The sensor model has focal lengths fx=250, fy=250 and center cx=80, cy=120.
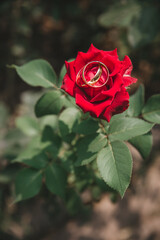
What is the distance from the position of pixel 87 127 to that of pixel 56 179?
347 millimetres

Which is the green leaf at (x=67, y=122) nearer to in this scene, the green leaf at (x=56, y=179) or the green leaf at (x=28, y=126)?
the green leaf at (x=56, y=179)

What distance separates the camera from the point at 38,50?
2832 mm

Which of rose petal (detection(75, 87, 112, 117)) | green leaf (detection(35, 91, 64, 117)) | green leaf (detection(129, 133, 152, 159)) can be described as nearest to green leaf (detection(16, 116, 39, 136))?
green leaf (detection(35, 91, 64, 117))

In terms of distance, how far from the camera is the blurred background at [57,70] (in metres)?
1.83

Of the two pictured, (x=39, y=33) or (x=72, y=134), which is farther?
(x=39, y=33)

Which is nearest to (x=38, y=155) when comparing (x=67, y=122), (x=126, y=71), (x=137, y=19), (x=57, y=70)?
(x=67, y=122)

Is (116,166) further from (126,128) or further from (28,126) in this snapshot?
(28,126)

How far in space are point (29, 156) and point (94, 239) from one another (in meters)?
1.30

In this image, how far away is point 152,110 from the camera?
3.50 ft

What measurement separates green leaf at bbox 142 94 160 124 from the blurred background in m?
0.70

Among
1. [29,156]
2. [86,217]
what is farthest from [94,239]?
[29,156]

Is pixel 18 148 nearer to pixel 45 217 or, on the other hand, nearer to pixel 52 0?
pixel 45 217

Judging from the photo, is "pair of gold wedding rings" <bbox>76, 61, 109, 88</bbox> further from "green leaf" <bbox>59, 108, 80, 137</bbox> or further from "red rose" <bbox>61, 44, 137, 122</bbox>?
"green leaf" <bbox>59, 108, 80, 137</bbox>

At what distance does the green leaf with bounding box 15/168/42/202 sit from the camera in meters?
1.13
